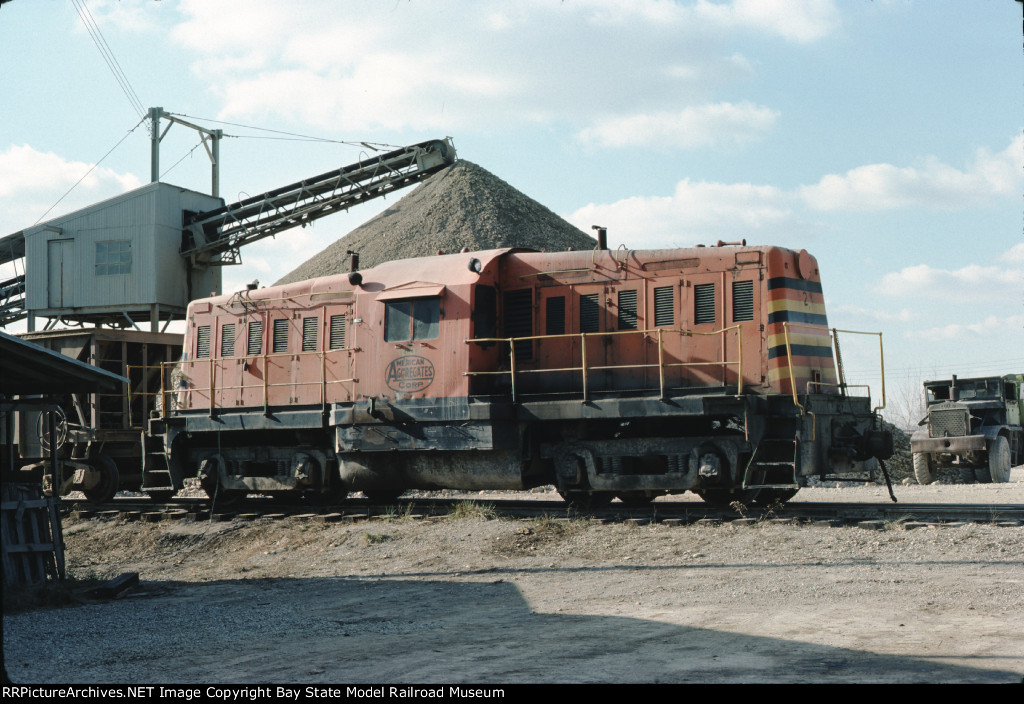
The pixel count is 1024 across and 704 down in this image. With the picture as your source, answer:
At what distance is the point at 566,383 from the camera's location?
581 inches

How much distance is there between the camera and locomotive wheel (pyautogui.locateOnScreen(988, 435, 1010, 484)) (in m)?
23.4

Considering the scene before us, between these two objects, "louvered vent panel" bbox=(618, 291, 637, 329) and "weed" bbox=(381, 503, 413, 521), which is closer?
"louvered vent panel" bbox=(618, 291, 637, 329)

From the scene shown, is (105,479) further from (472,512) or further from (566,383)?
(566,383)

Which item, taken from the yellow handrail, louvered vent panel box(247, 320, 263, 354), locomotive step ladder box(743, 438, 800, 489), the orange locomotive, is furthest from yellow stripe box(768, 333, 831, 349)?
louvered vent panel box(247, 320, 263, 354)

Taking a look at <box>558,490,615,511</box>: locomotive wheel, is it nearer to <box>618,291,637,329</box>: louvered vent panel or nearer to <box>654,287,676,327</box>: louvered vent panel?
<box>618,291,637,329</box>: louvered vent panel

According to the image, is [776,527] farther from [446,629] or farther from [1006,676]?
[1006,676]

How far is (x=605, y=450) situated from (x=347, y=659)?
23.8ft

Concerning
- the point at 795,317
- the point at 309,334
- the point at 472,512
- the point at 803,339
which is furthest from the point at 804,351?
the point at 309,334

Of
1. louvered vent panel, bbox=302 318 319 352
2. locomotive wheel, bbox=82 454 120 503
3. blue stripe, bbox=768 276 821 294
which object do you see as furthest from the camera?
locomotive wheel, bbox=82 454 120 503

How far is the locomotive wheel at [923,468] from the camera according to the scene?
23.5 metres

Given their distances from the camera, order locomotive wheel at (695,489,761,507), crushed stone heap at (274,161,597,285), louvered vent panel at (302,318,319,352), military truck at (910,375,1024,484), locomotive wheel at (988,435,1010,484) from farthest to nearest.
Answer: crushed stone heap at (274,161,597,285) → locomotive wheel at (988,435,1010,484) → military truck at (910,375,1024,484) → louvered vent panel at (302,318,319,352) → locomotive wheel at (695,489,761,507)

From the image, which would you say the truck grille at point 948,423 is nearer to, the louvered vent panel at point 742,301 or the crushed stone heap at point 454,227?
the louvered vent panel at point 742,301

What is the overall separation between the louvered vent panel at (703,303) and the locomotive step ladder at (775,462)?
2014 millimetres

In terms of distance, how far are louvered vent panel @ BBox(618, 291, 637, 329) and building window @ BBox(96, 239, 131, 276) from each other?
23.8 meters
